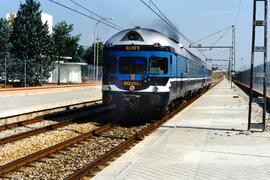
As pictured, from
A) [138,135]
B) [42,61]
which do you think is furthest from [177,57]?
[42,61]

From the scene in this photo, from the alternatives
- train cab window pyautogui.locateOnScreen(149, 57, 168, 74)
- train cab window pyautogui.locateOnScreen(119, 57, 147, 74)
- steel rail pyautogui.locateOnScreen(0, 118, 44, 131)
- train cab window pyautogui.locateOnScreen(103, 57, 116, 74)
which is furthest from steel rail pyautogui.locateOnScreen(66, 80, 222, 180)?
steel rail pyautogui.locateOnScreen(0, 118, 44, 131)

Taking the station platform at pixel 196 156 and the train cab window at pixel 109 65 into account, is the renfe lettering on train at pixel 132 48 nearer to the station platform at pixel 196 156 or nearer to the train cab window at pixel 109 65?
the train cab window at pixel 109 65

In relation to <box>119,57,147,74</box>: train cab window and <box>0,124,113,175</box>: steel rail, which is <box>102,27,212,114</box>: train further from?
<box>0,124,113,175</box>: steel rail

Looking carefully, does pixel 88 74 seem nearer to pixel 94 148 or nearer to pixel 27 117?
pixel 27 117

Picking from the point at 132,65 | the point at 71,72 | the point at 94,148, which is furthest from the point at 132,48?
the point at 71,72

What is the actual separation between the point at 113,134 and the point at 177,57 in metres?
5.61

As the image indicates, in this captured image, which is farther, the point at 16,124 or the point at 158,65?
the point at 158,65

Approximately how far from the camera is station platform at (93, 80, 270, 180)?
830cm

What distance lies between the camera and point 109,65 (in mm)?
17500

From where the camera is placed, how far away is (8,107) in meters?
20.0

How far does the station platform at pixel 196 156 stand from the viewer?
→ 8305 millimetres

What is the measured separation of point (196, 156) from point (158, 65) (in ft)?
24.6

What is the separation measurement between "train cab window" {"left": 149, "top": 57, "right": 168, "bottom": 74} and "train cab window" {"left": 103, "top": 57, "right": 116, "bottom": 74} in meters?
1.30

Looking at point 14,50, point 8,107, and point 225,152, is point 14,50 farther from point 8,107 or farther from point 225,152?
point 225,152
